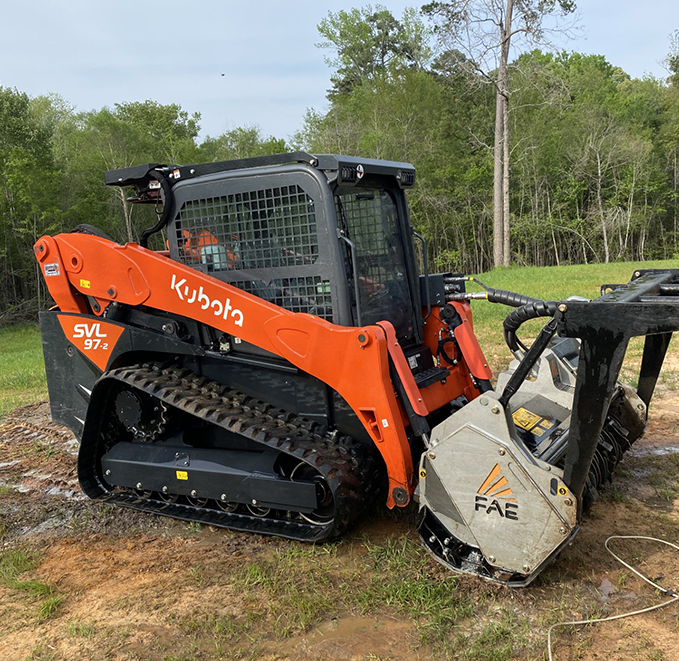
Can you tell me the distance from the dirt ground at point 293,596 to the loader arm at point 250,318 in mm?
649

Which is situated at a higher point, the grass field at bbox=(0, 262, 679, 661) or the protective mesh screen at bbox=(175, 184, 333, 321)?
the protective mesh screen at bbox=(175, 184, 333, 321)

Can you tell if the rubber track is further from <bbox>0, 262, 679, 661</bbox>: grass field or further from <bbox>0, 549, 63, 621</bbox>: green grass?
<bbox>0, 549, 63, 621</bbox>: green grass

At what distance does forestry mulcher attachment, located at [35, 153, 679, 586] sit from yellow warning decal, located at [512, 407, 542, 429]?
1cm

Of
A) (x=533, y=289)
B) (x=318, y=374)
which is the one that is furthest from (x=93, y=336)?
(x=533, y=289)

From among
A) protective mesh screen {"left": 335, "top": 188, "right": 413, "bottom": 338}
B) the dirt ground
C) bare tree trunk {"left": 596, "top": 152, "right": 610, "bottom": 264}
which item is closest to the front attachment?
the dirt ground

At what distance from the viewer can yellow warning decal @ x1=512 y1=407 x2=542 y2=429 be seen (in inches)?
A: 169

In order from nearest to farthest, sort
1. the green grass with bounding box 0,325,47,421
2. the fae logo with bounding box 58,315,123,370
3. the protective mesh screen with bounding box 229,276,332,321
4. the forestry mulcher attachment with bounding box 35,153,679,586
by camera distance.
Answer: the forestry mulcher attachment with bounding box 35,153,679,586 → the protective mesh screen with bounding box 229,276,332,321 → the fae logo with bounding box 58,315,123,370 → the green grass with bounding box 0,325,47,421

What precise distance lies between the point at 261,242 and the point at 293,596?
2.10 metres

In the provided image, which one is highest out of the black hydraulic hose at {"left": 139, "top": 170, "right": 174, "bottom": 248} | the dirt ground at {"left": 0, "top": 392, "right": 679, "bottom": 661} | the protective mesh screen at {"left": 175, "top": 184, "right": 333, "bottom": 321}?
the black hydraulic hose at {"left": 139, "top": 170, "right": 174, "bottom": 248}

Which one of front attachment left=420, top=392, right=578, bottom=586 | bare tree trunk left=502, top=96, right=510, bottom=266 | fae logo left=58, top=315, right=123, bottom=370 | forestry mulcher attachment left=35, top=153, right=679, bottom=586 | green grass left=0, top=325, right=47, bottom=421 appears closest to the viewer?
front attachment left=420, top=392, right=578, bottom=586

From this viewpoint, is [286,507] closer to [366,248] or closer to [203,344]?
[203,344]

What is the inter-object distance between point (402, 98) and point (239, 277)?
32762 mm

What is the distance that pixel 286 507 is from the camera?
3906mm

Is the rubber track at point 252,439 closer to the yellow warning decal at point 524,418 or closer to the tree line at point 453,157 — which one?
the yellow warning decal at point 524,418
